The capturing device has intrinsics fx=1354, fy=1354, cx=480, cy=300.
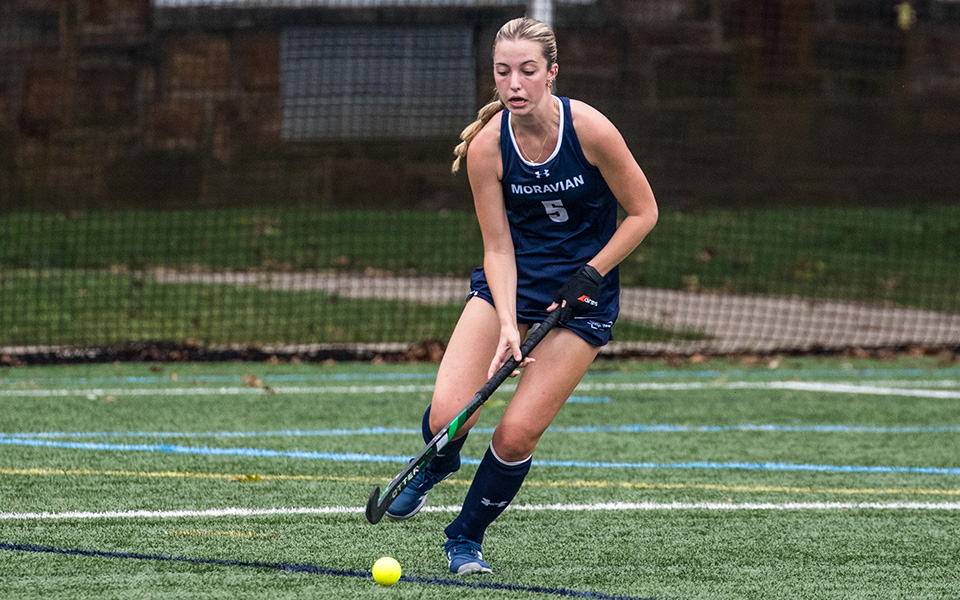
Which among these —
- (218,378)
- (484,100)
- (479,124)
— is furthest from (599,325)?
(484,100)

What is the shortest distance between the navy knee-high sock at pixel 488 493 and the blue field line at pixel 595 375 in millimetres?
4644

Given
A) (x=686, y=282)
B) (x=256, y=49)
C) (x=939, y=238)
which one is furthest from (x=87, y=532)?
(x=939, y=238)

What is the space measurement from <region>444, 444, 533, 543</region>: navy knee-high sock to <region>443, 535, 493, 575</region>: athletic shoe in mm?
26

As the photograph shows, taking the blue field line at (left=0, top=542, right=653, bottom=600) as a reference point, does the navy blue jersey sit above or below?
above

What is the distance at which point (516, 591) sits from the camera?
441 centimetres

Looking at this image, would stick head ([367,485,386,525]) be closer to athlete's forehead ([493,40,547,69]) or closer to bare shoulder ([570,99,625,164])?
bare shoulder ([570,99,625,164])

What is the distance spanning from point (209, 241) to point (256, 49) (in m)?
2.68

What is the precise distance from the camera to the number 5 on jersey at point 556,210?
465cm

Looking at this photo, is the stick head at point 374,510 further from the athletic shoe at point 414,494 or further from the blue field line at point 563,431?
the blue field line at point 563,431

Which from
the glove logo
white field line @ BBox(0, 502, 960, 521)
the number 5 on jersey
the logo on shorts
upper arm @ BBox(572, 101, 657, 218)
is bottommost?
white field line @ BBox(0, 502, 960, 521)

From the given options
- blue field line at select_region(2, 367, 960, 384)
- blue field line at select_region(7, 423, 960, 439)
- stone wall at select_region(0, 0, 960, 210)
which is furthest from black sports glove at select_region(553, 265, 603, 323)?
stone wall at select_region(0, 0, 960, 210)

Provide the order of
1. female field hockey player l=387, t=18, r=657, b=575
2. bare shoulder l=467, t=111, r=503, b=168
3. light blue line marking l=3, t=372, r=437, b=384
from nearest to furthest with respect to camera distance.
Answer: female field hockey player l=387, t=18, r=657, b=575, bare shoulder l=467, t=111, r=503, b=168, light blue line marking l=3, t=372, r=437, b=384

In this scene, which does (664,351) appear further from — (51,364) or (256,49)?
(256,49)

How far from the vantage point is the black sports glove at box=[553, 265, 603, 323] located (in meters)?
4.51
